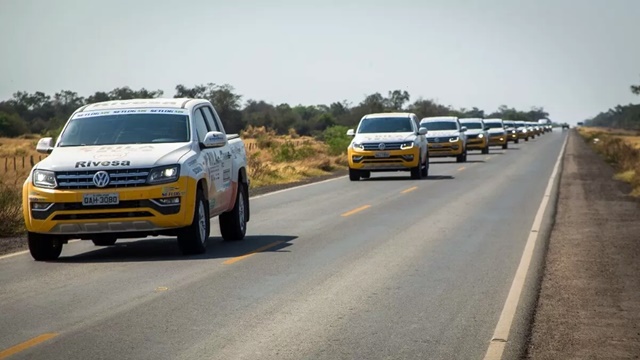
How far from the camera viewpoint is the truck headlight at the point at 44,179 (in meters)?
13.4

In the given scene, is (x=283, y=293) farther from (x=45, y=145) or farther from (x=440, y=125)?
(x=440, y=125)

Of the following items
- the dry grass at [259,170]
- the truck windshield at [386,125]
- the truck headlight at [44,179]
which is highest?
the truck headlight at [44,179]

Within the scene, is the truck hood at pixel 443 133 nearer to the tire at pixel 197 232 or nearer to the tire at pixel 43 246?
the tire at pixel 197 232

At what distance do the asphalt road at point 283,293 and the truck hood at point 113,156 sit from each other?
1131 millimetres

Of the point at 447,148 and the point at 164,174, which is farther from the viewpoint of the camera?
the point at 447,148

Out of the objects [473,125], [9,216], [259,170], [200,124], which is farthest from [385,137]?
[473,125]

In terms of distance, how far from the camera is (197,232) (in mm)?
13820

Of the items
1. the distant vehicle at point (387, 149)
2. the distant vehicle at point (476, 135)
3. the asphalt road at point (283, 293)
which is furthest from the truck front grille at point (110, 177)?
the distant vehicle at point (476, 135)

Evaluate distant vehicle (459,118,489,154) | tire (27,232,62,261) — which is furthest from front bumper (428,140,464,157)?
tire (27,232,62,261)

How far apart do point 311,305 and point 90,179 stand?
160 inches

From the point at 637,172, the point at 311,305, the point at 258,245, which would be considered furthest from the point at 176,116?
the point at 637,172

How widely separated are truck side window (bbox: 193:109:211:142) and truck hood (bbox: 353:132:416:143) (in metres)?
17.1

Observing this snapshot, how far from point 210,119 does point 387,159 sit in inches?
658

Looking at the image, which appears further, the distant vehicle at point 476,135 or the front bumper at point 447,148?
the distant vehicle at point 476,135
